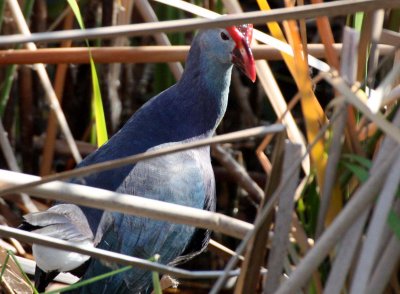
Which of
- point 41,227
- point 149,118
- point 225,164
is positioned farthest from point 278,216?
point 225,164

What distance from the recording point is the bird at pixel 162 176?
5.95ft

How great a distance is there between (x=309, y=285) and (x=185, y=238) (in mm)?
730

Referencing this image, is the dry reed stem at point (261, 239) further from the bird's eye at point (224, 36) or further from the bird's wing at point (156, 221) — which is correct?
the bird's eye at point (224, 36)

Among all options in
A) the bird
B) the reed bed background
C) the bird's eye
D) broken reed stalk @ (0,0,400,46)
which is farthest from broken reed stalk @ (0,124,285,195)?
the bird's eye

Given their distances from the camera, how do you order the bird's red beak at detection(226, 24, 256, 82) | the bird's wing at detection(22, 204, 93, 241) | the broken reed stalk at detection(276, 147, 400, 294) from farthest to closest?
the bird's red beak at detection(226, 24, 256, 82) < the bird's wing at detection(22, 204, 93, 241) < the broken reed stalk at detection(276, 147, 400, 294)

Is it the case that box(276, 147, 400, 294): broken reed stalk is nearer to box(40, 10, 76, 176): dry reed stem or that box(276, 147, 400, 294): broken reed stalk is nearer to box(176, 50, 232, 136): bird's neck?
box(176, 50, 232, 136): bird's neck

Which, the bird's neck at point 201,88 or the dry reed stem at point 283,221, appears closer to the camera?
the dry reed stem at point 283,221

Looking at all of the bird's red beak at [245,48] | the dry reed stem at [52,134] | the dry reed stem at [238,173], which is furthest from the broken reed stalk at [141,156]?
the dry reed stem at [52,134]

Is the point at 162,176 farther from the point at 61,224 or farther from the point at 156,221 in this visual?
the point at 61,224

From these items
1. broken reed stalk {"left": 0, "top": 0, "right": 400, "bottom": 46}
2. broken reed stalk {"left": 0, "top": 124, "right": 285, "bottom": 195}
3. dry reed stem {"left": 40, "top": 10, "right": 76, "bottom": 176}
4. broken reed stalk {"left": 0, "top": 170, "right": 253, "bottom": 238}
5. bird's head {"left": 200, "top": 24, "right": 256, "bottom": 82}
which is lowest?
dry reed stem {"left": 40, "top": 10, "right": 76, "bottom": 176}

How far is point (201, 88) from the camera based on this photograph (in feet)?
7.05

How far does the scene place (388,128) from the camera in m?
1.11

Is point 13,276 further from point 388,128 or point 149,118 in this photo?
point 388,128

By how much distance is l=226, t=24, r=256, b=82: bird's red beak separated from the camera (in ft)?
6.41
